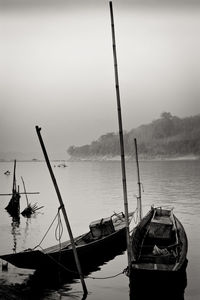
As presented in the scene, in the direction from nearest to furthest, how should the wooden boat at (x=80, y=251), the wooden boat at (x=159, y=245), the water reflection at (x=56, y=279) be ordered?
the wooden boat at (x=159, y=245)
the water reflection at (x=56, y=279)
the wooden boat at (x=80, y=251)

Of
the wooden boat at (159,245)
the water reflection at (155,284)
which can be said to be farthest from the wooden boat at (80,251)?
the water reflection at (155,284)

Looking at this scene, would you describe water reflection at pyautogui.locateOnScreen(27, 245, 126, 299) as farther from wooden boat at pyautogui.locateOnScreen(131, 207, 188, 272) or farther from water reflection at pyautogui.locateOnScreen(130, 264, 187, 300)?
wooden boat at pyautogui.locateOnScreen(131, 207, 188, 272)

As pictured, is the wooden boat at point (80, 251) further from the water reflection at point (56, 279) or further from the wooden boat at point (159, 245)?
the wooden boat at point (159, 245)

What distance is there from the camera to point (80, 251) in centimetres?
1603

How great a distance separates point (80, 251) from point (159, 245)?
13.1 ft

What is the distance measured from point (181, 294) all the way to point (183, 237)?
3.16m

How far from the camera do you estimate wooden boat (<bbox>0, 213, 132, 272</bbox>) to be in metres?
14.2

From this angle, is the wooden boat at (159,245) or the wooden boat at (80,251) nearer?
the wooden boat at (159,245)

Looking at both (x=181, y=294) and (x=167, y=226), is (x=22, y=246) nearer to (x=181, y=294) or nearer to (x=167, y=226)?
(x=167, y=226)

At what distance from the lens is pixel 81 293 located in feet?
45.8

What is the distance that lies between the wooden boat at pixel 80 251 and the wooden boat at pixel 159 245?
1487 millimetres

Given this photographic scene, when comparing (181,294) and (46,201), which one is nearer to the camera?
(181,294)

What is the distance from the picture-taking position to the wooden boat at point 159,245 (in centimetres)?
1267

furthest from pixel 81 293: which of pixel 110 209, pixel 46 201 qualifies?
pixel 46 201
